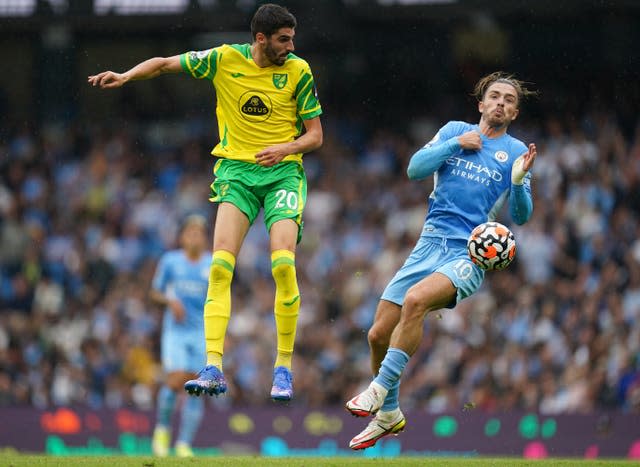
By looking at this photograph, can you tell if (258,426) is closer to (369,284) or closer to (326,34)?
(369,284)

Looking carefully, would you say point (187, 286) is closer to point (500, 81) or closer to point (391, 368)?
point (391, 368)

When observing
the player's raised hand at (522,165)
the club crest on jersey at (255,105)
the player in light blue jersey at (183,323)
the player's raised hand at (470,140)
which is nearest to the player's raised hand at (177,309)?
the player in light blue jersey at (183,323)

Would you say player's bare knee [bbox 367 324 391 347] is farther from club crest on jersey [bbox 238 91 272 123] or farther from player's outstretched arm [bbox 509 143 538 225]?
club crest on jersey [bbox 238 91 272 123]

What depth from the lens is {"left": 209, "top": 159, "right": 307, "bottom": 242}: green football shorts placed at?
31.4ft

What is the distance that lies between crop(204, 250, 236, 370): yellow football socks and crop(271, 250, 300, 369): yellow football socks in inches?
14.2

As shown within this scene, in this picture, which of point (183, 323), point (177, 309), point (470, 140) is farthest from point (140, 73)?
point (183, 323)

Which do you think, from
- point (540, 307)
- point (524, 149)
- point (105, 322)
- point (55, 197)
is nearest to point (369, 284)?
point (540, 307)

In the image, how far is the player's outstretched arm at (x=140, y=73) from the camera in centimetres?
923

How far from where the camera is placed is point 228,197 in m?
9.58

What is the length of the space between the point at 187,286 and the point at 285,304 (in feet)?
14.0

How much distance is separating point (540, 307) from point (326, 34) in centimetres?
560

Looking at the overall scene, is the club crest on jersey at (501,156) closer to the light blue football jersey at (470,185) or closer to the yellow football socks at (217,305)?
the light blue football jersey at (470,185)

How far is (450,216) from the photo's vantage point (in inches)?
386

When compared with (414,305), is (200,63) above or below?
above
